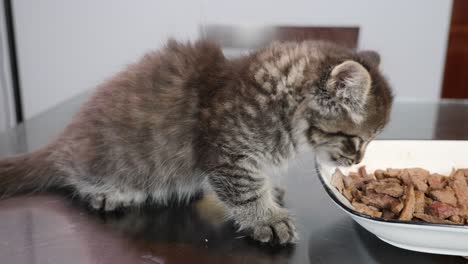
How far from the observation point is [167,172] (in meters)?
1.10

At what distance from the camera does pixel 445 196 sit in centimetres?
92

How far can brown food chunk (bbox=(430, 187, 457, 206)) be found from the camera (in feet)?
2.98

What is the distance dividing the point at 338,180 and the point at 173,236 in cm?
39

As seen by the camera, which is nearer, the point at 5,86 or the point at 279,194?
the point at 279,194

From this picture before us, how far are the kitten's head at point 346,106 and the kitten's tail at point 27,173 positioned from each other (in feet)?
2.18

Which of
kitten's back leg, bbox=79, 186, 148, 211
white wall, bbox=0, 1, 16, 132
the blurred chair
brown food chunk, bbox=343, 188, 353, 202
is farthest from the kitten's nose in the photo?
white wall, bbox=0, 1, 16, 132

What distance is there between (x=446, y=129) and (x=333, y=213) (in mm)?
800

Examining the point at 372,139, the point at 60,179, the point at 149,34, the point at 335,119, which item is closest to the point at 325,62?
the point at 335,119

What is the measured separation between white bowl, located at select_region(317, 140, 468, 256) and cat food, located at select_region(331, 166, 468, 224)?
0.04 m

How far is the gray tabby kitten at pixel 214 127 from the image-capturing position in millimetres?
978

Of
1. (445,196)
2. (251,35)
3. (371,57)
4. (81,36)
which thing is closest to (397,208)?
(445,196)

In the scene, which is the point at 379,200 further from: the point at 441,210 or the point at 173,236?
the point at 173,236

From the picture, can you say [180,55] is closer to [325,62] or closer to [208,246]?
[325,62]

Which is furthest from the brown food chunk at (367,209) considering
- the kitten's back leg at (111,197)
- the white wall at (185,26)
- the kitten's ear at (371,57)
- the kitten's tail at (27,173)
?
the white wall at (185,26)
